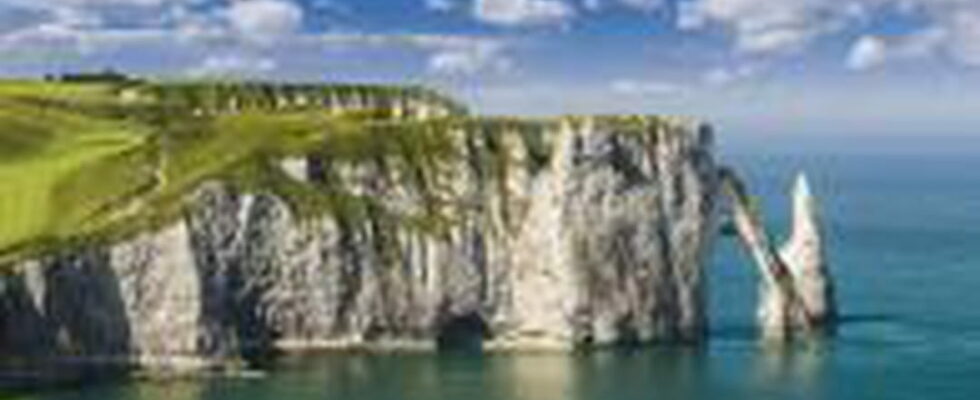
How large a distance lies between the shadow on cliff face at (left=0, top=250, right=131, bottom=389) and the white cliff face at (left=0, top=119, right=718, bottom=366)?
10633 mm

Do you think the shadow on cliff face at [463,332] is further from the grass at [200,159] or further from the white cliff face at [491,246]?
the grass at [200,159]

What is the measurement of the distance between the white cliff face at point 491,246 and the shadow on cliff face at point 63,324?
10633mm

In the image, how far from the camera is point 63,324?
155m

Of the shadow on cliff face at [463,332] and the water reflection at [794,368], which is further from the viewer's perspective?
the shadow on cliff face at [463,332]

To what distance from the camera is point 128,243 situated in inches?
6245

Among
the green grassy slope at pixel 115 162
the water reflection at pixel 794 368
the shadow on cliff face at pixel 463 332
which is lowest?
the water reflection at pixel 794 368

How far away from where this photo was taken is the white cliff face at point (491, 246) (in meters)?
170

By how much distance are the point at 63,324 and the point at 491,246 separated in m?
39.3

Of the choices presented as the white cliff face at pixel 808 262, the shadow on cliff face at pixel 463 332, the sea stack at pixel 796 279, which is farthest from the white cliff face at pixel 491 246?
the white cliff face at pixel 808 262

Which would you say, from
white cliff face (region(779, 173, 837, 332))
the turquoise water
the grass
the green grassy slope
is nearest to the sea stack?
white cliff face (region(779, 173, 837, 332))

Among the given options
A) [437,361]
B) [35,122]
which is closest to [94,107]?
[35,122]

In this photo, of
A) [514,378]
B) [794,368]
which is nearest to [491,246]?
[514,378]

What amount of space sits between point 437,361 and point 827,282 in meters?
39.8

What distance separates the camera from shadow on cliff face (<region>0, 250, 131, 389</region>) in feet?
497
